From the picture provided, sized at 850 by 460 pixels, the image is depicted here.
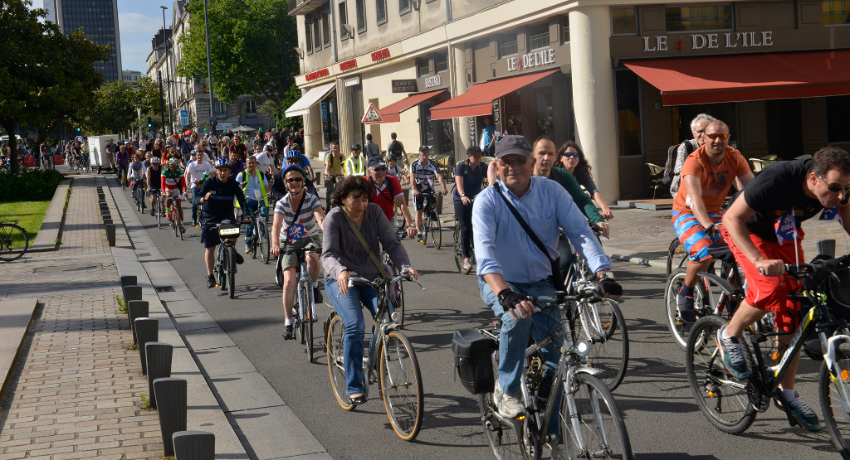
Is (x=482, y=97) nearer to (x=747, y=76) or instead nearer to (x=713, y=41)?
(x=713, y=41)

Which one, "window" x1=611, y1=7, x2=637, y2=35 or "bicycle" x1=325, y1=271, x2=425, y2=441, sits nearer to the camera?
"bicycle" x1=325, y1=271, x2=425, y2=441

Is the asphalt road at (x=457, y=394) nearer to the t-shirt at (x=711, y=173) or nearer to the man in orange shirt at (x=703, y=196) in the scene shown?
the man in orange shirt at (x=703, y=196)

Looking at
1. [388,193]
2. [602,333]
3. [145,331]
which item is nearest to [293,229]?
[145,331]

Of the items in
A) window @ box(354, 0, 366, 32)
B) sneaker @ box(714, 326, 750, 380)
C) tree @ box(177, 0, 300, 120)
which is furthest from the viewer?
tree @ box(177, 0, 300, 120)

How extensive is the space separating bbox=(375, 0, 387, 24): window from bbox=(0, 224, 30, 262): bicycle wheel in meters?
18.1

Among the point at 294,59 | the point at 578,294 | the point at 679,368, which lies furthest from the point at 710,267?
the point at 294,59

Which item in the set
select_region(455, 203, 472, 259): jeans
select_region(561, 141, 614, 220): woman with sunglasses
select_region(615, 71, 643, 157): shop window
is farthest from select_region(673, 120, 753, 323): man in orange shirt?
select_region(615, 71, 643, 157): shop window

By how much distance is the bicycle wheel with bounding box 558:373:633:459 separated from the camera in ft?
10.7

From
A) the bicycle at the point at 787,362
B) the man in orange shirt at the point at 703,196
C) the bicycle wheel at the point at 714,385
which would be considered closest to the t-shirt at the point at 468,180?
the man in orange shirt at the point at 703,196

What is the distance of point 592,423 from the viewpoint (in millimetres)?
3441

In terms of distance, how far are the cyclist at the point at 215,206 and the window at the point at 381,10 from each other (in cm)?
2060

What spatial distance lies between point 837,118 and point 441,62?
39.2 ft

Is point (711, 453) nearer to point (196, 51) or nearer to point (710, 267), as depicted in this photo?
point (710, 267)

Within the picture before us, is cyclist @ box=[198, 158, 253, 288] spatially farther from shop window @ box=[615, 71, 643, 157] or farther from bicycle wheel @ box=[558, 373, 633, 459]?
shop window @ box=[615, 71, 643, 157]
